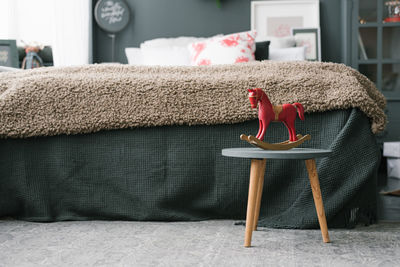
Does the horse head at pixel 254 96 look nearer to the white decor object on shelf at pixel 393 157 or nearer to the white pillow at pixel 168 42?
the white decor object on shelf at pixel 393 157

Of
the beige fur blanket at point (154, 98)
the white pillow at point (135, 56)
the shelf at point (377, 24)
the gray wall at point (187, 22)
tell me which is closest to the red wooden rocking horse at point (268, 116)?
the beige fur blanket at point (154, 98)

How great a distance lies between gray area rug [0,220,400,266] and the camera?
47.4 inches

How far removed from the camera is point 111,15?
402cm

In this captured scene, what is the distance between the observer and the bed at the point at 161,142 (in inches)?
63.6

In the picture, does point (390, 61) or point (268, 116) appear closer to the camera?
point (268, 116)

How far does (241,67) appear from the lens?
1.83 metres

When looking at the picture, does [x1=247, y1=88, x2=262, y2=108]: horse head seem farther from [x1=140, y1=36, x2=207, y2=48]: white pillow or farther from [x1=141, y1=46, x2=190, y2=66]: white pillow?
[x1=140, y1=36, x2=207, y2=48]: white pillow

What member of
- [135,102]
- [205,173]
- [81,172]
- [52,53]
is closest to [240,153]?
[205,173]

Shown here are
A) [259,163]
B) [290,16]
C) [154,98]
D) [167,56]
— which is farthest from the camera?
[290,16]

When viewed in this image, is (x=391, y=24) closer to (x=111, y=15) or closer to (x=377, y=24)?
(x=377, y=24)

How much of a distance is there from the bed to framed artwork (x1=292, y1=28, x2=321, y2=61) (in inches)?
82.1

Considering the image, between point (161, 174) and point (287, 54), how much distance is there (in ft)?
5.58

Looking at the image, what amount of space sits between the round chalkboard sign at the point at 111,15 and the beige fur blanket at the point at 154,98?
2393 mm

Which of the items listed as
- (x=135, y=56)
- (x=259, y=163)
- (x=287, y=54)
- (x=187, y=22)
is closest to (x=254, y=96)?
(x=259, y=163)
